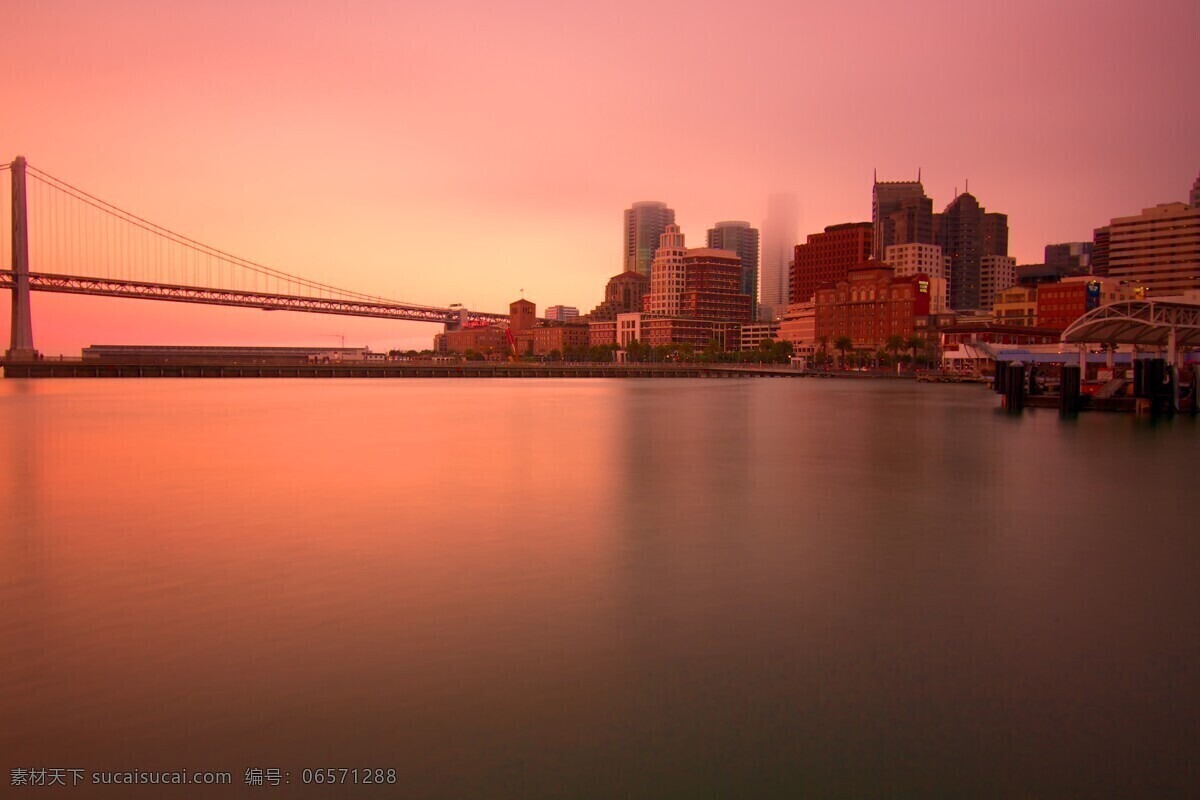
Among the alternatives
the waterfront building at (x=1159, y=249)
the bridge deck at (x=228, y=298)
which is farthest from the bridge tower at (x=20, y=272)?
the waterfront building at (x=1159, y=249)

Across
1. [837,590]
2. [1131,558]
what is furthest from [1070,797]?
[1131,558]

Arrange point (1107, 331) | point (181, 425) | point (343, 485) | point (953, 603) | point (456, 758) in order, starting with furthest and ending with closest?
point (1107, 331) → point (181, 425) → point (343, 485) → point (953, 603) → point (456, 758)

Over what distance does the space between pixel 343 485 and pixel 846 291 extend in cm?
16320

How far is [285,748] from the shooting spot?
4957 millimetres

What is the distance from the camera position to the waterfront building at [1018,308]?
142 metres

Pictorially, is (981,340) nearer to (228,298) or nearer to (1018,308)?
(1018,308)

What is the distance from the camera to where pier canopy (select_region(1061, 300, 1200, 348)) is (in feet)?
123

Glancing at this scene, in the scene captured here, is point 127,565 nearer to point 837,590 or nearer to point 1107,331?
point 837,590

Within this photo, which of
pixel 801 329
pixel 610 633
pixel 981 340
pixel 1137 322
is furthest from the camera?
pixel 801 329

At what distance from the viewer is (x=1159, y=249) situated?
172 m

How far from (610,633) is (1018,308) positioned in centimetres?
15749

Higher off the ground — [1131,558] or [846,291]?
[846,291]

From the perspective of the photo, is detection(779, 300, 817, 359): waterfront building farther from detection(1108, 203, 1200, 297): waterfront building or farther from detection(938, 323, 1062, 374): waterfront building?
detection(1108, 203, 1200, 297): waterfront building

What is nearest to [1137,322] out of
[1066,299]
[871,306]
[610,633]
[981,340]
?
[610,633]
